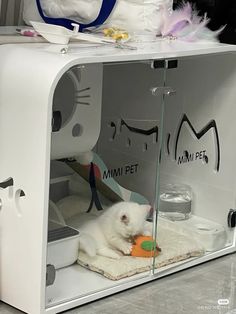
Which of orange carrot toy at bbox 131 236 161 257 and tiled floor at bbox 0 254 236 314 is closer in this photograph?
tiled floor at bbox 0 254 236 314

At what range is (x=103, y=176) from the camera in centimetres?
148

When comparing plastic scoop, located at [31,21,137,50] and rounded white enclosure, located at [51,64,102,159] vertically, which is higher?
plastic scoop, located at [31,21,137,50]

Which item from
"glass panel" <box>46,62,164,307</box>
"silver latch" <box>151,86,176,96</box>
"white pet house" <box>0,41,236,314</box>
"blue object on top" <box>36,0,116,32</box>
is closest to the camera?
"white pet house" <box>0,41,236,314</box>

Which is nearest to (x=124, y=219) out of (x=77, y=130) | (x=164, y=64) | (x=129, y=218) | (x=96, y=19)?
(x=129, y=218)

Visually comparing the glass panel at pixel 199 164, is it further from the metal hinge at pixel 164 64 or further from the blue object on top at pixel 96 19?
the blue object on top at pixel 96 19

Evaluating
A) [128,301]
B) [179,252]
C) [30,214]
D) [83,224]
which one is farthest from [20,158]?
[179,252]

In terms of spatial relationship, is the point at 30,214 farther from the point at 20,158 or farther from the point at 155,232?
the point at 155,232

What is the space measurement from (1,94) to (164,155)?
481 millimetres

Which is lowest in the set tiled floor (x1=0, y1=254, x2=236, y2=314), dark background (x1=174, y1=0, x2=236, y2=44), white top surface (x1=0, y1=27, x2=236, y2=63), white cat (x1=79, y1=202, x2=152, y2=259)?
tiled floor (x1=0, y1=254, x2=236, y2=314)

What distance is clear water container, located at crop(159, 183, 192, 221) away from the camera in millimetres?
1626

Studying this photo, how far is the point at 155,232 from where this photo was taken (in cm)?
156

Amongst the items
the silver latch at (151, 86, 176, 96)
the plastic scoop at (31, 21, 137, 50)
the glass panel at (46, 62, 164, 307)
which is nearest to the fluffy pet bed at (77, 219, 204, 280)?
the glass panel at (46, 62, 164, 307)

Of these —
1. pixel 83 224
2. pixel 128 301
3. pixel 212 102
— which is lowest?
pixel 128 301

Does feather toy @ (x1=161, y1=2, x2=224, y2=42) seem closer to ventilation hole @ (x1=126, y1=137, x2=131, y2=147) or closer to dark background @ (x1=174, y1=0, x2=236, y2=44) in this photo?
dark background @ (x1=174, y1=0, x2=236, y2=44)
